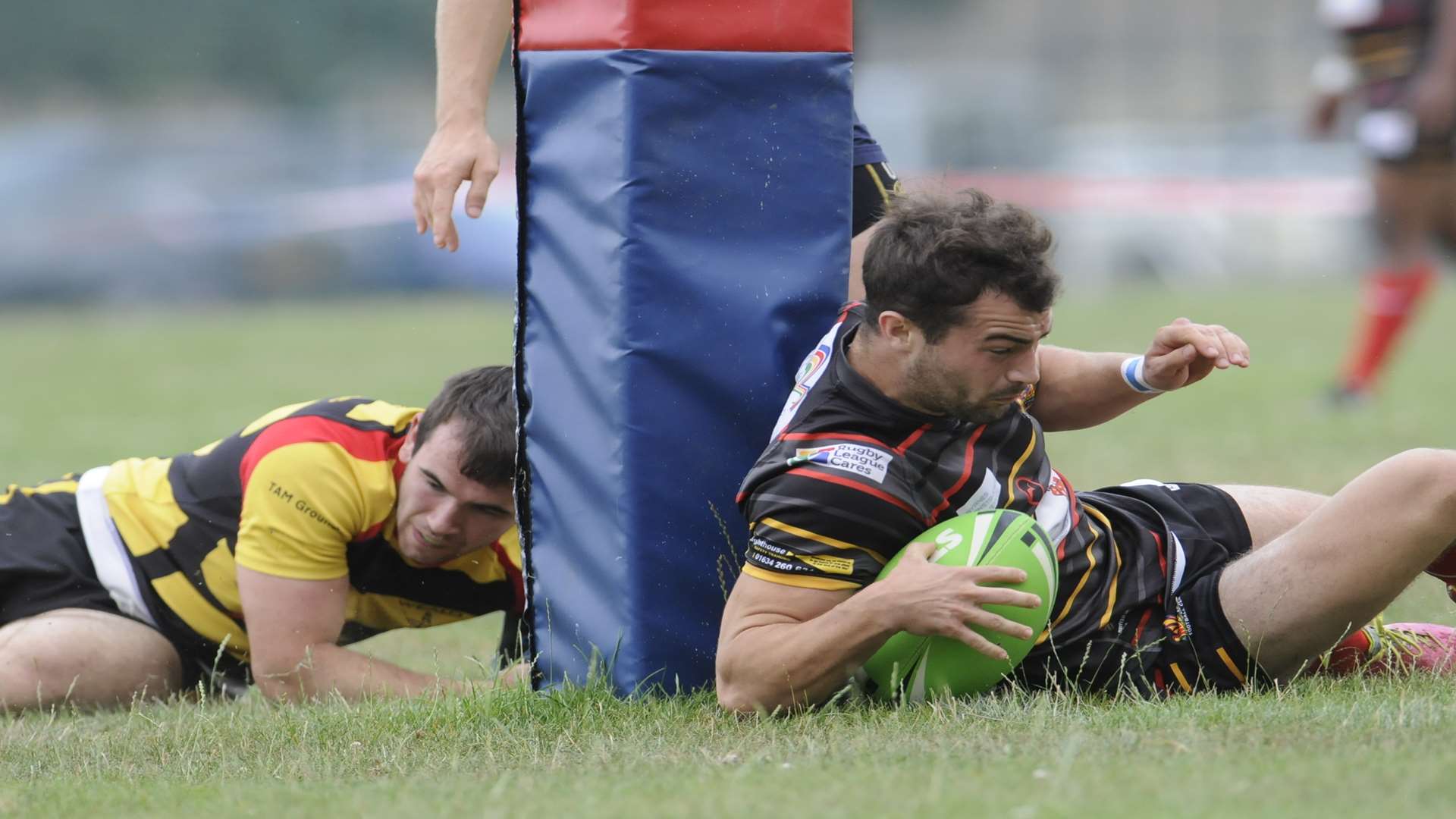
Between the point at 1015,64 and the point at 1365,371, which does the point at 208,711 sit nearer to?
the point at 1365,371

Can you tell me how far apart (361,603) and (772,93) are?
1831mm

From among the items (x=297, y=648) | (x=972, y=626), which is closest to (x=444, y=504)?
(x=297, y=648)

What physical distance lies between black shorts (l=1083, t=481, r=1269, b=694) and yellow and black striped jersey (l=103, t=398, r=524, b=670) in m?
1.65

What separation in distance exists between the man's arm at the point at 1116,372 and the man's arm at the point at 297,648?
5.33 ft

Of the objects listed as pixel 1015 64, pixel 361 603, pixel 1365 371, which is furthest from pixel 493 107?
pixel 361 603

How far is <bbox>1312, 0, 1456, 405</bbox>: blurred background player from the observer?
10.2 meters

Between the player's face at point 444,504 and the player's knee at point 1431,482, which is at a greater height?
the player's knee at point 1431,482

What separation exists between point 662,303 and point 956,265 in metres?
0.66

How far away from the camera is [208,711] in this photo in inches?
178

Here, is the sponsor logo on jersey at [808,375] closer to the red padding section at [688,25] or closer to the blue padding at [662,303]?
the blue padding at [662,303]

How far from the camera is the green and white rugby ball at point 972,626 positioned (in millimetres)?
3682

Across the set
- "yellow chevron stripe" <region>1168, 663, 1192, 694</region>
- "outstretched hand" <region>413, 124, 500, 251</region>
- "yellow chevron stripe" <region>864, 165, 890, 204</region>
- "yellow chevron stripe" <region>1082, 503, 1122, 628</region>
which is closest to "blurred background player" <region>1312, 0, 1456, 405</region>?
"yellow chevron stripe" <region>864, 165, 890, 204</region>

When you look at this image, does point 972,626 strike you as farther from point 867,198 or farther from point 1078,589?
point 867,198

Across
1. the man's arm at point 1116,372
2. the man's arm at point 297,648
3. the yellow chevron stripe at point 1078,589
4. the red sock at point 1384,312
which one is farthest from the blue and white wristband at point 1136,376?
the red sock at point 1384,312
